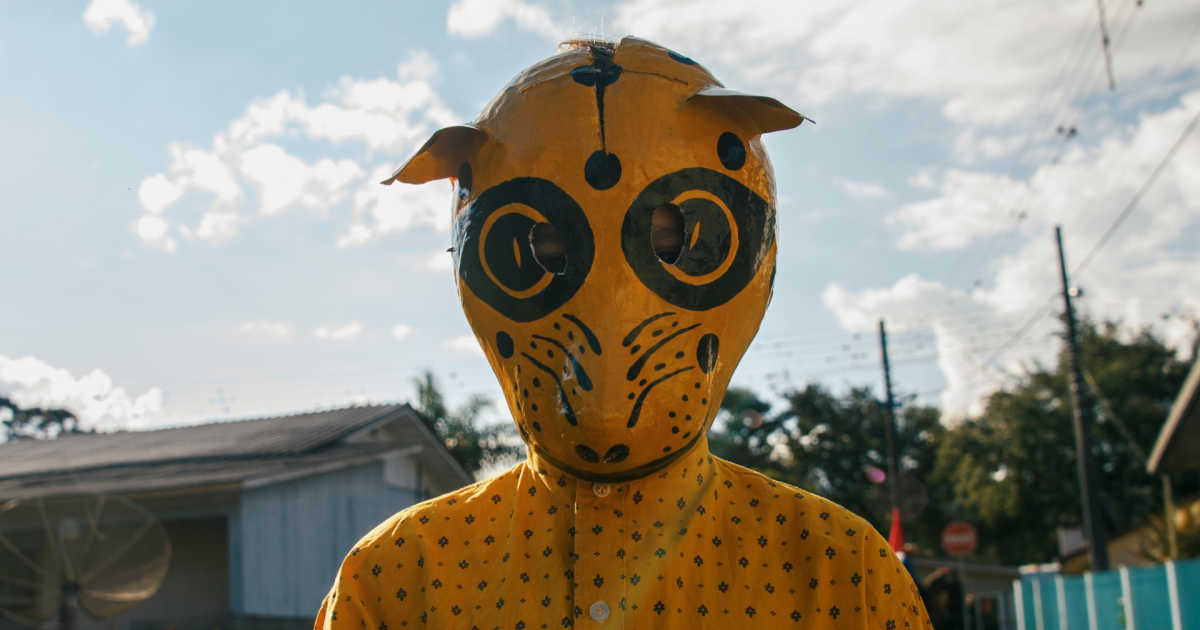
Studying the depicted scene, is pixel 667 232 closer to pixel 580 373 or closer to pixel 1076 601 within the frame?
pixel 580 373

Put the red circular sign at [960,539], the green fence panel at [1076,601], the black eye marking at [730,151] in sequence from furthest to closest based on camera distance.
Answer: the red circular sign at [960,539] < the green fence panel at [1076,601] < the black eye marking at [730,151]

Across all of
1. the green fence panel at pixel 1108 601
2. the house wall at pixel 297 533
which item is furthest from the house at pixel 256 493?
the green fence panel at pixel 1108 601

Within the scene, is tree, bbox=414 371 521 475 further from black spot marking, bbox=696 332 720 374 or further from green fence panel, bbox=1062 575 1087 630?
black spot marking, bbox=696 332 720 374

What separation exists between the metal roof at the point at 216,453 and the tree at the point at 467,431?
10.9 meters

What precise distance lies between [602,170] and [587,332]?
1.23 feet

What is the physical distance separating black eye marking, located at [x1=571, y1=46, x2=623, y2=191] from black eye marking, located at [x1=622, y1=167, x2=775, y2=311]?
3.5 inches

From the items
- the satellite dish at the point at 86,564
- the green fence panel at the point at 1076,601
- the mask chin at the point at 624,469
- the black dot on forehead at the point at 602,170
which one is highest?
the black dot on forehead at the point at 602,170

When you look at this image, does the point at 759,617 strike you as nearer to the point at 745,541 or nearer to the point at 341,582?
the point at 745,541

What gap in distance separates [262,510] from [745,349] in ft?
41.1

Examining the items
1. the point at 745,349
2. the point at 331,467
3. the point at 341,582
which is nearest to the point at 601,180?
the point at 745,349

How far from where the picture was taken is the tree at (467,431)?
31.1 meters

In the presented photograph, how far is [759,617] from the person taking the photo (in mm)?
2273

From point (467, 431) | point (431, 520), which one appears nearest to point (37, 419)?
point (467, 431)

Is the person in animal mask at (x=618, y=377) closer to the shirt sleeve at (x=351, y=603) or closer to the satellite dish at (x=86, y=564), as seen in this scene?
the shirt sleeve at (x=351, y=603)
